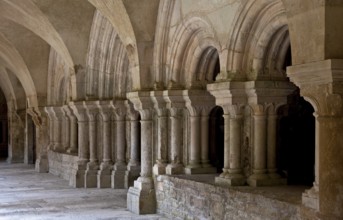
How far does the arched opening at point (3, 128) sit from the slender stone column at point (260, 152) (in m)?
19.6

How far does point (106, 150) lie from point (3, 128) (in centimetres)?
1452

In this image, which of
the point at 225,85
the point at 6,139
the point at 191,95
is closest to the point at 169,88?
the point at 191,95

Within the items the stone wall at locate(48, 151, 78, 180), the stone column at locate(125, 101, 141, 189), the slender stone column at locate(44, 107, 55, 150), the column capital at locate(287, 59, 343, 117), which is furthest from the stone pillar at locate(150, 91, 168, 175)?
the slender stone column at locate(44, 107, 55, 150)

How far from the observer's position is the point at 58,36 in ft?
35.6

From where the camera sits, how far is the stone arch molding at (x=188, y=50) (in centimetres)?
750

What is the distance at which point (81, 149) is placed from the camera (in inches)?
473

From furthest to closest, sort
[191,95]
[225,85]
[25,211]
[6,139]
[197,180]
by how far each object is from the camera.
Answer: [6,139] → [25,211] → [191,95] → [197,180] → [225,85]

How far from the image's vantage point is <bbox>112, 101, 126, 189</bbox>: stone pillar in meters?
11.2

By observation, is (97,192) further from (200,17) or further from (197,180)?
(200,17)

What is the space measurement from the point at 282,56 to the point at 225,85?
73 centimetres

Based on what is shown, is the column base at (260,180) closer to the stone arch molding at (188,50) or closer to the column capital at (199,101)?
the column capital at (199,101)

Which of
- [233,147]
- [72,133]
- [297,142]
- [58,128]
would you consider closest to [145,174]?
[233,147]

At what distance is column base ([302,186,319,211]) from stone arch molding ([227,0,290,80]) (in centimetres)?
195

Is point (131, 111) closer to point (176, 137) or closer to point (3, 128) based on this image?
point (176, 137)
